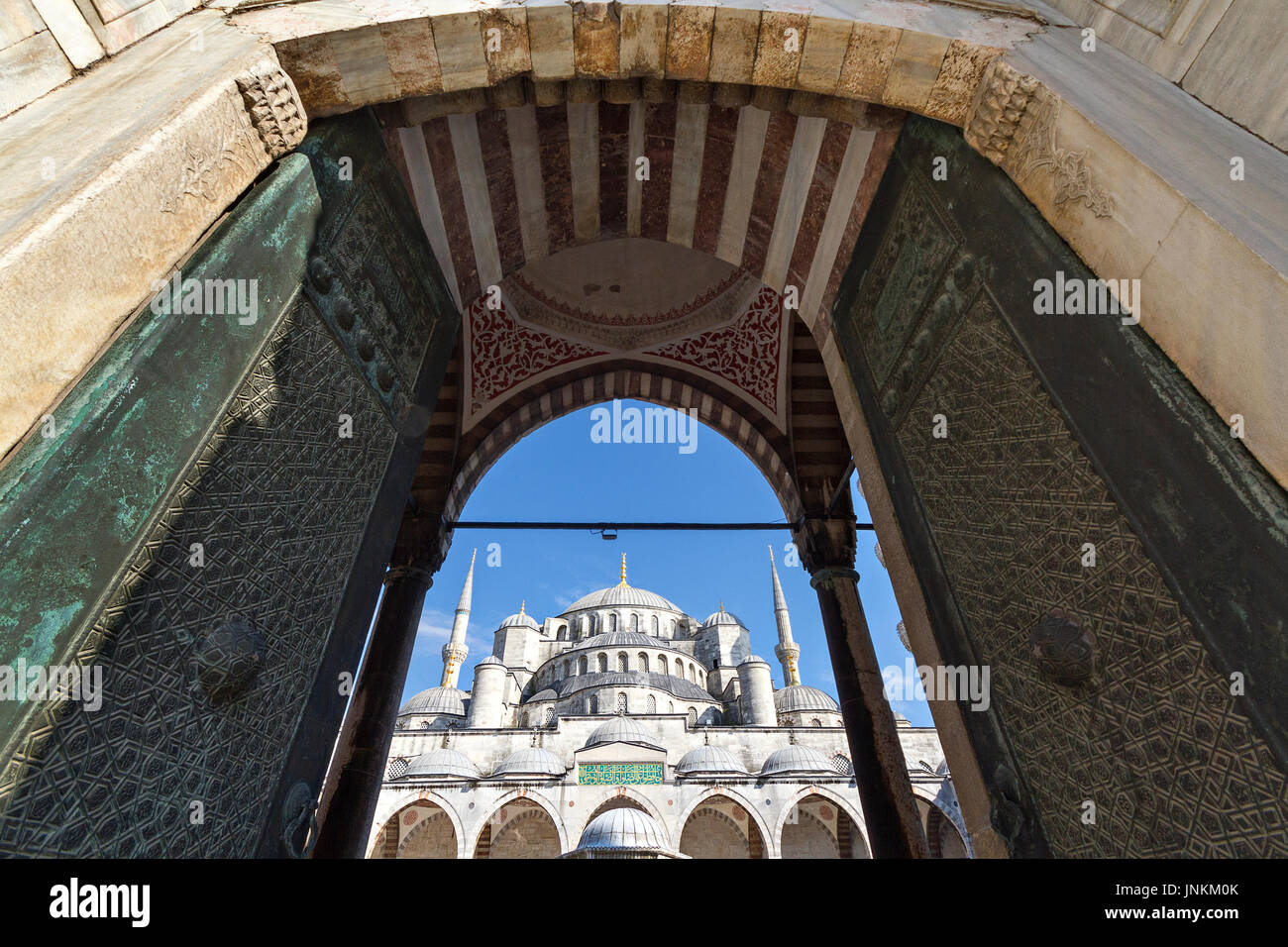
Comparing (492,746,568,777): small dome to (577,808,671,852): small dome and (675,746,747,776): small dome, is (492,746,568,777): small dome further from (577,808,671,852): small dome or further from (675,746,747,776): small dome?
(577,808,671,852): small dome

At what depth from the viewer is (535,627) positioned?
39.9m

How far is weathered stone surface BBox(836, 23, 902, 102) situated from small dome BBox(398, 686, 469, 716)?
35.3 metres

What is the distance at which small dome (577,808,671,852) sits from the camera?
18172 mm

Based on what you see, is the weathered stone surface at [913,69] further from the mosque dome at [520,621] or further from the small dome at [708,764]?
the mosque dome at [520,621]

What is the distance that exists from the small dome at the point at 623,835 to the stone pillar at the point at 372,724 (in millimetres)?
14755

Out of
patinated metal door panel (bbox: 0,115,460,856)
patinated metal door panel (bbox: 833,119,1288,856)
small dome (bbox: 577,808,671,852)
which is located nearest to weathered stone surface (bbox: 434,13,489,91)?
patinated metal door panel (bbox: 0,115,460,856)

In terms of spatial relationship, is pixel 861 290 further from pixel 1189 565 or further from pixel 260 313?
pixel 260 313

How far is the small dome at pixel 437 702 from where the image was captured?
109 feet

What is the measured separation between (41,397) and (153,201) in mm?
574

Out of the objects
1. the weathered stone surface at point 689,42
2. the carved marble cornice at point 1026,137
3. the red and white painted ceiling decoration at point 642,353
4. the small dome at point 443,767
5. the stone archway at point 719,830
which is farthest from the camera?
the stone archway at point 719,830

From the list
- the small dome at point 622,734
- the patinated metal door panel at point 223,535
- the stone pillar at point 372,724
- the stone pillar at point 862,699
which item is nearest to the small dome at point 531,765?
the small dome at point 622,734

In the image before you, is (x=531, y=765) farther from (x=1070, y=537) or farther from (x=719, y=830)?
(x=1070, y=537)

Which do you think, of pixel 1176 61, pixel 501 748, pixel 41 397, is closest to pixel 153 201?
pixel 41 397

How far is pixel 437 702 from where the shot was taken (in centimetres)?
3381
